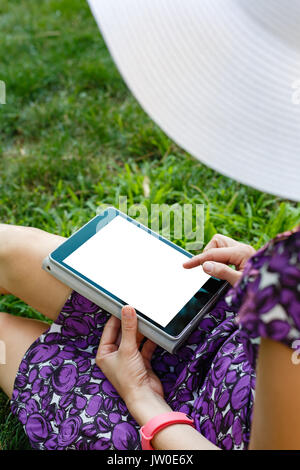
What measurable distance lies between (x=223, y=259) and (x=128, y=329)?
0.95 feet

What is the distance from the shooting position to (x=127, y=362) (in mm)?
1099

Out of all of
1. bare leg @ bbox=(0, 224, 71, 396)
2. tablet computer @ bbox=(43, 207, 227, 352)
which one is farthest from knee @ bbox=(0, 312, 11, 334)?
tablet computer @ bbox=(43, 207, 227, 352)

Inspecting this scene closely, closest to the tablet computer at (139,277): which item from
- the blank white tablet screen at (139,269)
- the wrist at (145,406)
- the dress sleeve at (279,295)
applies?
the blank white tablet screen at (139,269)

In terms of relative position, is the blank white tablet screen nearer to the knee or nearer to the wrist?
the wrist

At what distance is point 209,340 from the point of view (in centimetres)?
111

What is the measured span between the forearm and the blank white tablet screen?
0.56 feet

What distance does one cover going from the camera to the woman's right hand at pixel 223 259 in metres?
1.14

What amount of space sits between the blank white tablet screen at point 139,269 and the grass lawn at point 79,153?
21.1 inches

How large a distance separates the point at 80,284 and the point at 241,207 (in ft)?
3.13

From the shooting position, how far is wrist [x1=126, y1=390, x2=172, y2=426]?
1.03m

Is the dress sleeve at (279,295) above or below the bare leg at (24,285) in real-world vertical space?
above

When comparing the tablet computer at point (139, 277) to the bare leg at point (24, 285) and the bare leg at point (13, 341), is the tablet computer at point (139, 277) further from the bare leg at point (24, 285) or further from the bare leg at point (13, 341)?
the bare leg at point (13, 341)

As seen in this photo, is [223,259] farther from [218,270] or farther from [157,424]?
[157,424]

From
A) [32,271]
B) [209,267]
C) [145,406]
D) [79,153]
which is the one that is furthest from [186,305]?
[79,153]
